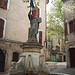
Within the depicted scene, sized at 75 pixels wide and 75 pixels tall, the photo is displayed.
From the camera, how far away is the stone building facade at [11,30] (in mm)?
12198

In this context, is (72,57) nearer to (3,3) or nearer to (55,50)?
(3,3)

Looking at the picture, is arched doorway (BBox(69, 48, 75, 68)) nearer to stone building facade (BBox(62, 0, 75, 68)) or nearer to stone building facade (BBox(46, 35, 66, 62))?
stone building facade (BBox(62, 0, 75, 68))

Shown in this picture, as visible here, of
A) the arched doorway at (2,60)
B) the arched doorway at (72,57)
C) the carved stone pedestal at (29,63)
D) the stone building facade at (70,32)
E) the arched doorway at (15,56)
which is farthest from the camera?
the arched doorway at (15,56)

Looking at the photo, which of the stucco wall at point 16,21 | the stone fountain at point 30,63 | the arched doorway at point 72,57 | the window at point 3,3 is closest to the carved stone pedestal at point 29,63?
the stone fountain at point 30,63

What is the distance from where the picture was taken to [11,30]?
530 inches

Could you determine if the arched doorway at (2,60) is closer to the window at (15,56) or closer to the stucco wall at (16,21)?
the window at (15,56)

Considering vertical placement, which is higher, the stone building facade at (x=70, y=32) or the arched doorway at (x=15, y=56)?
the stone building facade at (x=70, y=32)

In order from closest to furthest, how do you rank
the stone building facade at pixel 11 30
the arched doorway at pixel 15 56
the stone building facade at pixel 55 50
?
1. the stone building facade at pixel 11 30
2. the arched doorway at pixel 15 56
3. the stone building facade at pixel 55 50

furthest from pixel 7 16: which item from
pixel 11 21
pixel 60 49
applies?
pixel 60 49

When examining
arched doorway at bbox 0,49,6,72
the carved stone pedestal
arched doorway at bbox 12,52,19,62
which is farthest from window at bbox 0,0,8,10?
the carved stone pedestal

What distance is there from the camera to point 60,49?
108ft

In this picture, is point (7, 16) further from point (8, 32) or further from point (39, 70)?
point (39, 70)

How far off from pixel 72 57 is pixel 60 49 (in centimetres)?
2047

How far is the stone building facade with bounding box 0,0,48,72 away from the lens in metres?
12.2
